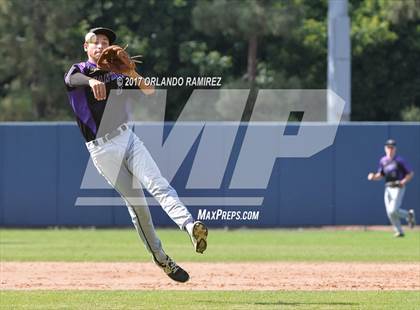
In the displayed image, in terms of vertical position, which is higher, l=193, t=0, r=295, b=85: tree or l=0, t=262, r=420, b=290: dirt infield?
l=0, t=262, r=420, b=290: dirt infield

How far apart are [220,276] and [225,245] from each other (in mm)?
6106

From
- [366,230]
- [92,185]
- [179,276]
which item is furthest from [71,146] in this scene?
[179,276]

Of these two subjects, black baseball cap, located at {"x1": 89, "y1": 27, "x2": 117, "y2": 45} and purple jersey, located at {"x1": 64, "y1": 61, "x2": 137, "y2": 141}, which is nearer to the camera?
purple jersey, located at {"x1": 64, "y1": 61, "x2": 137, "y2": 141}

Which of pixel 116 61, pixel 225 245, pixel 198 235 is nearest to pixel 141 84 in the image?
pixel 116 61

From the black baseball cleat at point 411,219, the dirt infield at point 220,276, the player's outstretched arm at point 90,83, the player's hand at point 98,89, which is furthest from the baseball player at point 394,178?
the player's hand at point 98,89

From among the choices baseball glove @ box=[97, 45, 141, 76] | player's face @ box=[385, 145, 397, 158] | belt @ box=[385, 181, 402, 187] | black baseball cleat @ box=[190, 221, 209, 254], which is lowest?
belt @ box=[385, 181, 402, 187]

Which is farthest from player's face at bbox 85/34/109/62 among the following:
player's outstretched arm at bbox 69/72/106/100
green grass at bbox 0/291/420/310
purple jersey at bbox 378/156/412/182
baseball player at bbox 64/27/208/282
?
purple jersey at bbox 378/156/412/182

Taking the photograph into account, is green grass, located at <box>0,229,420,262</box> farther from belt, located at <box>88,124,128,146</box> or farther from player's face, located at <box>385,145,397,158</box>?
belt, located at <box>88,124,128,146</box>

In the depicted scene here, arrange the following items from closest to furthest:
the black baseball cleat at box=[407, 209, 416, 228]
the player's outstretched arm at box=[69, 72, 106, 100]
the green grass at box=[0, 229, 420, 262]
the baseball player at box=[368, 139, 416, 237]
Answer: the player's outstretched arm at box=[69, 72, 106, 100], the green grass at box=[0, 229, 420, 262], the baseball player at box=[368, 139, 416, 237], the black baseball cleat at box=[407, 209, 416, 228]

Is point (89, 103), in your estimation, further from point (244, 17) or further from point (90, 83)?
point (244, 17)

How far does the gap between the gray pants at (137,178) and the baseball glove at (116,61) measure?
61cm

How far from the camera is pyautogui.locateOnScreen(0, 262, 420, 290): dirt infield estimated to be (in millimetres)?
11555

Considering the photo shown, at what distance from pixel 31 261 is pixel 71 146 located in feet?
28.8

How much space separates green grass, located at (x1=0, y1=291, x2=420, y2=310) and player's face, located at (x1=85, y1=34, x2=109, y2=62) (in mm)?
2388
